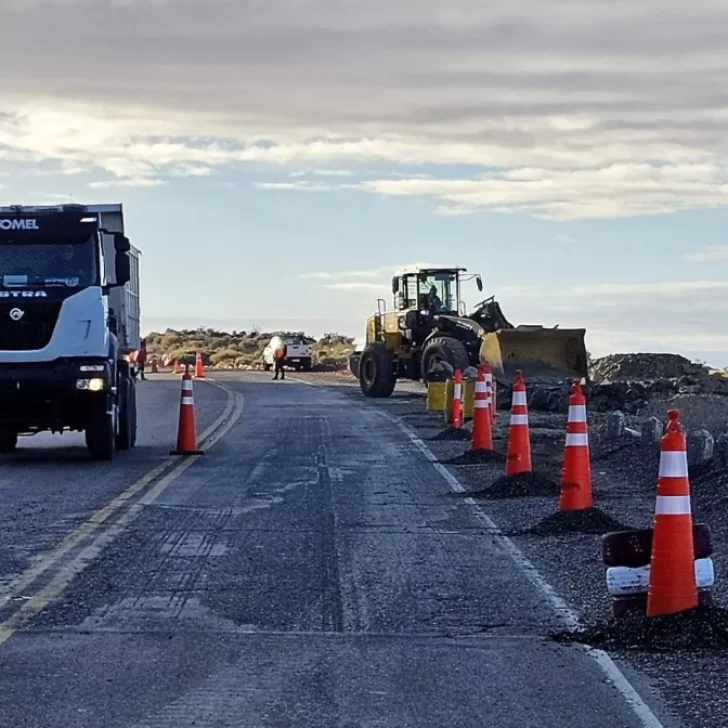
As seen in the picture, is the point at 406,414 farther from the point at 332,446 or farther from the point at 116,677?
the point at 116,677

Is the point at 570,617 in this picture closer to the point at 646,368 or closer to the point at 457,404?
the point at 457,404

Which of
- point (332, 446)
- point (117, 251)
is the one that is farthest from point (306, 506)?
point (332, 446)

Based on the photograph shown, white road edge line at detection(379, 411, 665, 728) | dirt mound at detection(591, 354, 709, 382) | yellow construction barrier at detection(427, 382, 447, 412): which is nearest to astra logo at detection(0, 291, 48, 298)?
white road edge line at detection(379, 411, 665, 728)

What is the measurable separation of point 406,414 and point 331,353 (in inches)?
2239

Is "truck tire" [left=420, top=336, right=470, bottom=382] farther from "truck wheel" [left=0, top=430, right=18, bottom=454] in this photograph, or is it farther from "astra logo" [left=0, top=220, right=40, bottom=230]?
"astra logo" [left=0, top=220, right=40, bottom=230]

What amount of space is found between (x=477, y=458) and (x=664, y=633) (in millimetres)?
9926

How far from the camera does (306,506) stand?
12.7m

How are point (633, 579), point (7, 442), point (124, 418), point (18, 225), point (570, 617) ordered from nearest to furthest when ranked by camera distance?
point (633, 579), point (570, 617), point (18, 225), point (124, 418), point (7, 442)

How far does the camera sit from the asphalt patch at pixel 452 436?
20.9m

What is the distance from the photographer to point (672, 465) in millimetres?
7758

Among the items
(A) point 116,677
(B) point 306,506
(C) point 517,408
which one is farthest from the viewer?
(C) point 517,408

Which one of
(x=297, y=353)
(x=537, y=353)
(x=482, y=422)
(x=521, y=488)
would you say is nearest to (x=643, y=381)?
(x=537, y=353)

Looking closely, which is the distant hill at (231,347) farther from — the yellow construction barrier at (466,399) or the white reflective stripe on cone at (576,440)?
the white reflective stripe on cone at (576,440)

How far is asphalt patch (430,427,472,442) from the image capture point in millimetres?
20859
